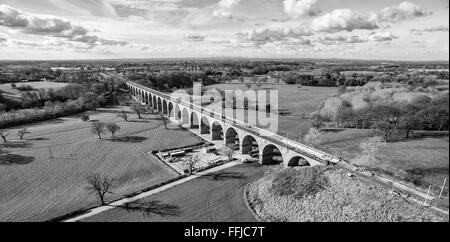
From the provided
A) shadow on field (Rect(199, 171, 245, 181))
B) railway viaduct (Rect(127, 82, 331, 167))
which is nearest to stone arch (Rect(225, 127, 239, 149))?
railway viaduct (Rect(127, 82, 331, 167))

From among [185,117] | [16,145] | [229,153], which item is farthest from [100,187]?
[185,117]

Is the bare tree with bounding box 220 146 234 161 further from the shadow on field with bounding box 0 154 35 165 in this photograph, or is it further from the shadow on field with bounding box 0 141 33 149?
the shadow on field with bounding box 0 141 33 149

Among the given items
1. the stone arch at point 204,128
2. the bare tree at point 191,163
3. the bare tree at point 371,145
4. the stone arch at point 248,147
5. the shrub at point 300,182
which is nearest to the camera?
the shrub at point 300,182

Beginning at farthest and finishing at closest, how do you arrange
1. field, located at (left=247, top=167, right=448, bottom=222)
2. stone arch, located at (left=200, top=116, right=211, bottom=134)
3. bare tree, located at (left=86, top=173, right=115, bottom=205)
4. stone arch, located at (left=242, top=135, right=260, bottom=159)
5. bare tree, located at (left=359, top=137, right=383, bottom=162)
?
stone arch, located at (left=200, top=116, right=211, bottom=134)
stone arch, located at (left=242, top=135, right=260, bottom=159)
bare tree, located at (left=359, top=137, right=383, bottom=162)
bare tree, located at (left=86, top=173, right=115, bottom=205)
field, located at (left=247, top=167, right=448, bottom=222)

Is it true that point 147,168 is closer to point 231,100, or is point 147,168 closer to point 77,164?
point 77,164

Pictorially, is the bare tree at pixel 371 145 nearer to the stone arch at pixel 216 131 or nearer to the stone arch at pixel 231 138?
the stone arch at pixel 231 138

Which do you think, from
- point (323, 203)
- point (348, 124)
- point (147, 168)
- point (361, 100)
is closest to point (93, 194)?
point (147, 168)

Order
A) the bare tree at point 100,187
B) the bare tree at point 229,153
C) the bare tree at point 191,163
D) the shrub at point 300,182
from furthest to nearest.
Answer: the bare tree at point 229,153, the bare tree at point 191,163, the bare tree at point 100,187, the shrub at point 300,182

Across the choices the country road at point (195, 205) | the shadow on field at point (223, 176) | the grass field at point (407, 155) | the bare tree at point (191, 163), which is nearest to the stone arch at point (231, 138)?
the bare tree at point (191, 163)
